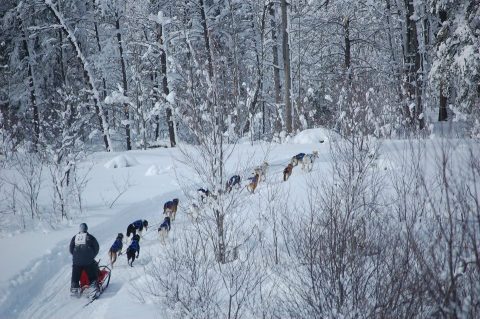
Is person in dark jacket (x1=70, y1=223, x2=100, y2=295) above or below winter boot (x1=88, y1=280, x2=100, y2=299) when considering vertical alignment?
above

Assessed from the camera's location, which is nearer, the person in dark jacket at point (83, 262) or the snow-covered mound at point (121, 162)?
the person in dark jacket at point (83, 262)

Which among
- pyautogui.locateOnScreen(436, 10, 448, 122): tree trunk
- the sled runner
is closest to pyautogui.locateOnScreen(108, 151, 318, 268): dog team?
the sled runner

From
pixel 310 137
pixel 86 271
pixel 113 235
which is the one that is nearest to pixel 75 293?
pixel 86 271

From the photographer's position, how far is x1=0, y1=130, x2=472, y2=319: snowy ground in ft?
26.3

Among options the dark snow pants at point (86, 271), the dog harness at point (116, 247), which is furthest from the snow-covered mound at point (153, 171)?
the dark snow pants at point (86, 271)

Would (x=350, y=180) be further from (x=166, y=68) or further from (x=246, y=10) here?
(x=246, y=10)

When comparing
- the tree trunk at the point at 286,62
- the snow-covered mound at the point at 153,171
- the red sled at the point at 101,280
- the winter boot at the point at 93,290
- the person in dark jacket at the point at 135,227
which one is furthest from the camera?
the tree trunk at the point at 286,62

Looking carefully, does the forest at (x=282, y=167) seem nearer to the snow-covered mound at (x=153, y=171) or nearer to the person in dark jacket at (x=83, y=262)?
the snow-covered mound at (x=153, y=171)

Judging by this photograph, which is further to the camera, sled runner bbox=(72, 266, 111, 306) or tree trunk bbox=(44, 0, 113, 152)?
tree trunk bbox=(44, 0, 113, 152)

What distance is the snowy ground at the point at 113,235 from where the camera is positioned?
8.02 meters

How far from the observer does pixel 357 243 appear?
5.41 m

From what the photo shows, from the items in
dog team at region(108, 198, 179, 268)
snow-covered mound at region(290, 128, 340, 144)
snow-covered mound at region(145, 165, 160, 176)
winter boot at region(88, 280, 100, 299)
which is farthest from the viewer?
snow-covered mound at region(290, 128, 340, 144)

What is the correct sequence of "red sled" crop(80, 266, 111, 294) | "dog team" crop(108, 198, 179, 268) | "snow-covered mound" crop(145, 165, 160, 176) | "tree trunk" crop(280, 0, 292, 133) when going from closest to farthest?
"red sled" crop(80, 266, 111, 294) → "dog team" crop(108, 198, 179, 268) → "snow-covered mound" crop(145, 165, 160, 176) → "tree trunk" crop(280, 0, 292, 133)

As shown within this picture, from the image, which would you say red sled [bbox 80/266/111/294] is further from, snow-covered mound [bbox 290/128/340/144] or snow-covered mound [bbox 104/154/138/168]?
snow-covered mound [bbox 290/128/340/144]
